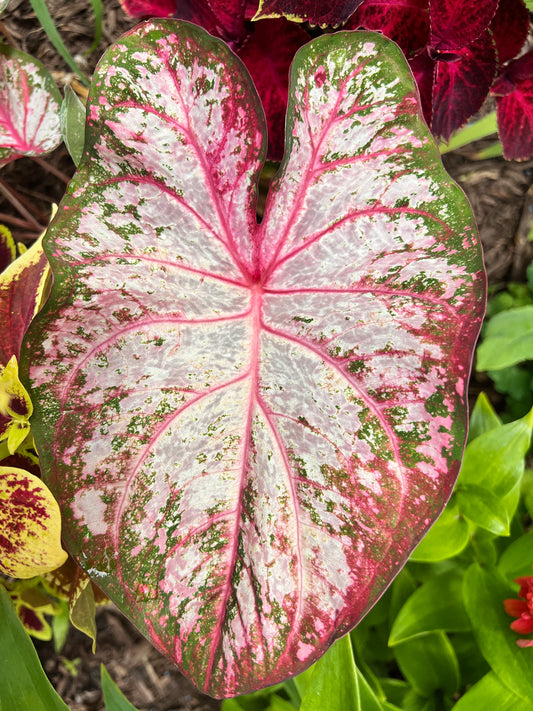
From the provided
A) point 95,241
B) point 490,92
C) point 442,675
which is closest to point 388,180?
point 95,241

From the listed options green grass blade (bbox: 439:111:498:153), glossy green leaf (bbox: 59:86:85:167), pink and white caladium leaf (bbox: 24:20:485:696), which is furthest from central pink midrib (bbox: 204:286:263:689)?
green grass blade (bbox: 439:111:498:153)

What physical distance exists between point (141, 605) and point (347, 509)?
0.27 meters

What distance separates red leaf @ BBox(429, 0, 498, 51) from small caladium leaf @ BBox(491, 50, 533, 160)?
7.7 inches

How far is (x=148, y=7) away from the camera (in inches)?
36.9

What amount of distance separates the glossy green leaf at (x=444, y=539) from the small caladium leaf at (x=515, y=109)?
2.07 ft

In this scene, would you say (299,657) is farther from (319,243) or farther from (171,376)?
(319,243)

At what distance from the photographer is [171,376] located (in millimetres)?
735

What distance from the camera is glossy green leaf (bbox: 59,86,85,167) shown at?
2.66 feet

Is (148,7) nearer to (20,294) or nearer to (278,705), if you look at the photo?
(20,294)

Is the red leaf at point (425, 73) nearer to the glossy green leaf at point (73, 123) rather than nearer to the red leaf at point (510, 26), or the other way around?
the red leaf at point (510, 26)

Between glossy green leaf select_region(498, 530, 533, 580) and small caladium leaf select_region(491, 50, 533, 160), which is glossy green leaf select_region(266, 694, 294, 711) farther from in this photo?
small caladium leaf select_region(491, 50, 533, 160)

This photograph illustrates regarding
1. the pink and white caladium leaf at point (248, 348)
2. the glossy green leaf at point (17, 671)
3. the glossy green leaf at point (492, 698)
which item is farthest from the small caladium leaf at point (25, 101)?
the glossy green leaf at point (492, 698)

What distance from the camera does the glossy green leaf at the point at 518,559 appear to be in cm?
99

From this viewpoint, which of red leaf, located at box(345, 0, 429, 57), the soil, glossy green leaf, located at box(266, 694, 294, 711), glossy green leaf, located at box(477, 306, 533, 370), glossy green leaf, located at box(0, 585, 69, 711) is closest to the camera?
glossy green leaf, located at box(0, 585, 69, 711)
